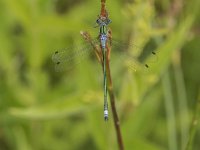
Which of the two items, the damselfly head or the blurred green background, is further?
the blurred green background

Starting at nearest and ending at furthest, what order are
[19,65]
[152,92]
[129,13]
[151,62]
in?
[151,62] → [129,13] → [152,92] → [19,65]

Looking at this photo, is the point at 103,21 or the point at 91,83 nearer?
the point at 103,21

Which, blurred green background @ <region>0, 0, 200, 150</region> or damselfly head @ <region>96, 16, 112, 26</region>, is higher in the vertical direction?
blurred green background @ <region>0, 0, 200, 150</region>

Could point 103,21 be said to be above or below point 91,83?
below

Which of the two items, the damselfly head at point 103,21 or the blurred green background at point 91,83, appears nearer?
the damselfly head at point 103,21

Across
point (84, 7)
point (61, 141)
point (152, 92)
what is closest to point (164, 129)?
point (152, 92)

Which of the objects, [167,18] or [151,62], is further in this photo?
[167,18]

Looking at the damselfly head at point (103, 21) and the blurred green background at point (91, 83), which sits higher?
A: the blurred green background at point (91, 83)

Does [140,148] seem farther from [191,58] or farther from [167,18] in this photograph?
[191,58]
